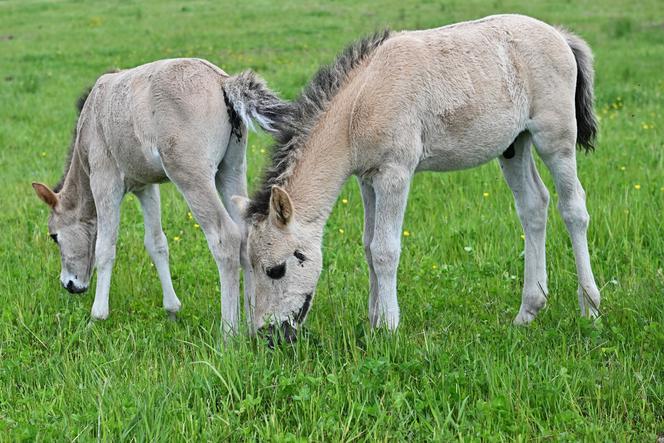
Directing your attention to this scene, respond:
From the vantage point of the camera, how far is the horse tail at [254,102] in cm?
503

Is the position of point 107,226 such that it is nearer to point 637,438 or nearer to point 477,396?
point 477,396

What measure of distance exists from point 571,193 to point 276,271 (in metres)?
2.10

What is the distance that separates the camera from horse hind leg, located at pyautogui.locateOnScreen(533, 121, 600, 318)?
16.8ft

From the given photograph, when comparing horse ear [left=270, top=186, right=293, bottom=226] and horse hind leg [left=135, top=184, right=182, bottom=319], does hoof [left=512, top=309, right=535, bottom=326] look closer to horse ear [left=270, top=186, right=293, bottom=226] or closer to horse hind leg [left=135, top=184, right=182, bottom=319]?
horse ear [left=270, top=186, right=293, bottom=226]

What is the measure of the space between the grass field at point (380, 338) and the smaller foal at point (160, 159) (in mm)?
355

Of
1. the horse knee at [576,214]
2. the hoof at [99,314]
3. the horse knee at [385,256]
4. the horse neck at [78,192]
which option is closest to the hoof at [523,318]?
the horse knee at [576,214]

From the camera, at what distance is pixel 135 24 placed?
23.7 metres

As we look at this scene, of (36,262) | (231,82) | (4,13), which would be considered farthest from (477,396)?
(4,13)

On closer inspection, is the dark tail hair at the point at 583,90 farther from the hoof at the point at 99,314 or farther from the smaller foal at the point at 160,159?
the hoof at the point at 99,314

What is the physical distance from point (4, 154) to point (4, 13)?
20361 mm

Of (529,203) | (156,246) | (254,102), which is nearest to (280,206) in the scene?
(254,102)

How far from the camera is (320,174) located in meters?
4.56

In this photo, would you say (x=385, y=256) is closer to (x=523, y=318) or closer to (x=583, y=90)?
(x=523, y=318)

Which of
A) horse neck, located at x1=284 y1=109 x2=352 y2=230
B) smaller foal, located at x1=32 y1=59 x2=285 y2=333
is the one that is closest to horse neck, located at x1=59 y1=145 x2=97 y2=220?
smaller foal, located at x1=32 y1=59 x2=285 y2=333
